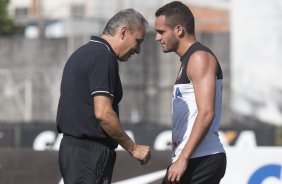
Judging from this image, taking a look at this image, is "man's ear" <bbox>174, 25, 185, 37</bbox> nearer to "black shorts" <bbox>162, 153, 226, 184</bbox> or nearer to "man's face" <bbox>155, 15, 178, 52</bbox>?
"man's face" <bbox>155, 15, 178, 52</bbox>

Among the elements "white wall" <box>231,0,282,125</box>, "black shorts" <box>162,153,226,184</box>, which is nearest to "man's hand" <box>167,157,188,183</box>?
"black shorts" <box>162,153,226,184</box>

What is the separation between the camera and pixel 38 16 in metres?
40.1

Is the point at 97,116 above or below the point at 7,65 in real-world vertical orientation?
above

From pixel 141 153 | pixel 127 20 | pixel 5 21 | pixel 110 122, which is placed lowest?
pixel 5 21

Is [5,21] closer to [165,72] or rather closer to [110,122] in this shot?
[165,72]

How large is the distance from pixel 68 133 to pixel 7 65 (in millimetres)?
23727

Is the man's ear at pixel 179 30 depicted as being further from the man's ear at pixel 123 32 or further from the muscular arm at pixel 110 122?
the muscular arm at pixel 110 122

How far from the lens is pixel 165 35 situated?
5930 mm

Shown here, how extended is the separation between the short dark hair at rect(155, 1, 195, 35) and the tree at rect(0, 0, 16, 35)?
34457 millimetres

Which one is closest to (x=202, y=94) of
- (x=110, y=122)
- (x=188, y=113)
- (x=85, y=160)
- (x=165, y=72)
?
(x=188, y=113)

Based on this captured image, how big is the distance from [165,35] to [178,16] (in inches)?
5.6

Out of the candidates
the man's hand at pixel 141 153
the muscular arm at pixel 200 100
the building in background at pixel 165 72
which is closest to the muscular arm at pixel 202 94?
the muscular arm at pixel 200 100

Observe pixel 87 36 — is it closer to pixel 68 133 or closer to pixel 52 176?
pixel 52 176

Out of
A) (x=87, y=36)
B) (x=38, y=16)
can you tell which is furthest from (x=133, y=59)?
(x=38, y=16)
